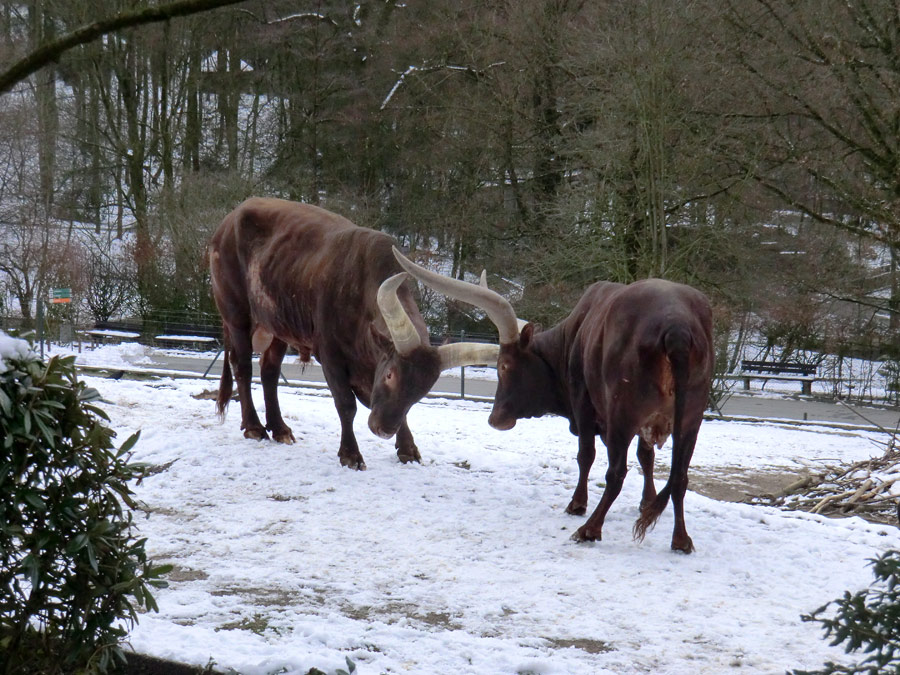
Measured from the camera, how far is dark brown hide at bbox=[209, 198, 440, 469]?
7.22 meters

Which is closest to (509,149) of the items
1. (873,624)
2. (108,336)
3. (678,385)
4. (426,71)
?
(426,71)

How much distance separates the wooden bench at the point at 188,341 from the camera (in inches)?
926

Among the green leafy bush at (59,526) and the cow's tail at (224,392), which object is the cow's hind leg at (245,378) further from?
the green leafy bush at (59,526)

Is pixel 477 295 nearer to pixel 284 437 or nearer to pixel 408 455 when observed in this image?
pixel 408 455

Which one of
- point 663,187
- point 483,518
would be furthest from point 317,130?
point 483,518

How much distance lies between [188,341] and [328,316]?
17.3 metres

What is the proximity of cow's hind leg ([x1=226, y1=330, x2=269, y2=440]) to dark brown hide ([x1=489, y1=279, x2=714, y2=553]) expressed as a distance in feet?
10.5

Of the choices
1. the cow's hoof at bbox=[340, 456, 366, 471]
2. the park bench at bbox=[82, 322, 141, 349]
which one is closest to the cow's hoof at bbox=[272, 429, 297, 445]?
the cow's hoof at bbox=[340, 456, 366, 471]

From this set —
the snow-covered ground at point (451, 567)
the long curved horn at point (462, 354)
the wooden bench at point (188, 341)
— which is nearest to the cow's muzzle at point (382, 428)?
the snow-covered ground at point (451, 567)

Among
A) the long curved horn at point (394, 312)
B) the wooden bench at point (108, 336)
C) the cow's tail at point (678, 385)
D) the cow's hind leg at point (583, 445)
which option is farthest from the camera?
the wooden bench at point (108, 336)

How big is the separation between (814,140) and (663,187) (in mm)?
3114

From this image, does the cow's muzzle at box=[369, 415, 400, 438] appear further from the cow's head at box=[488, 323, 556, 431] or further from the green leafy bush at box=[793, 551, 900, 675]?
the green leafy bush at box=[793, 551, 900, 675]

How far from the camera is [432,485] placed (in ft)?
24.2

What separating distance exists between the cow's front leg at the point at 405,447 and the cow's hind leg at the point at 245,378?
1321mm
